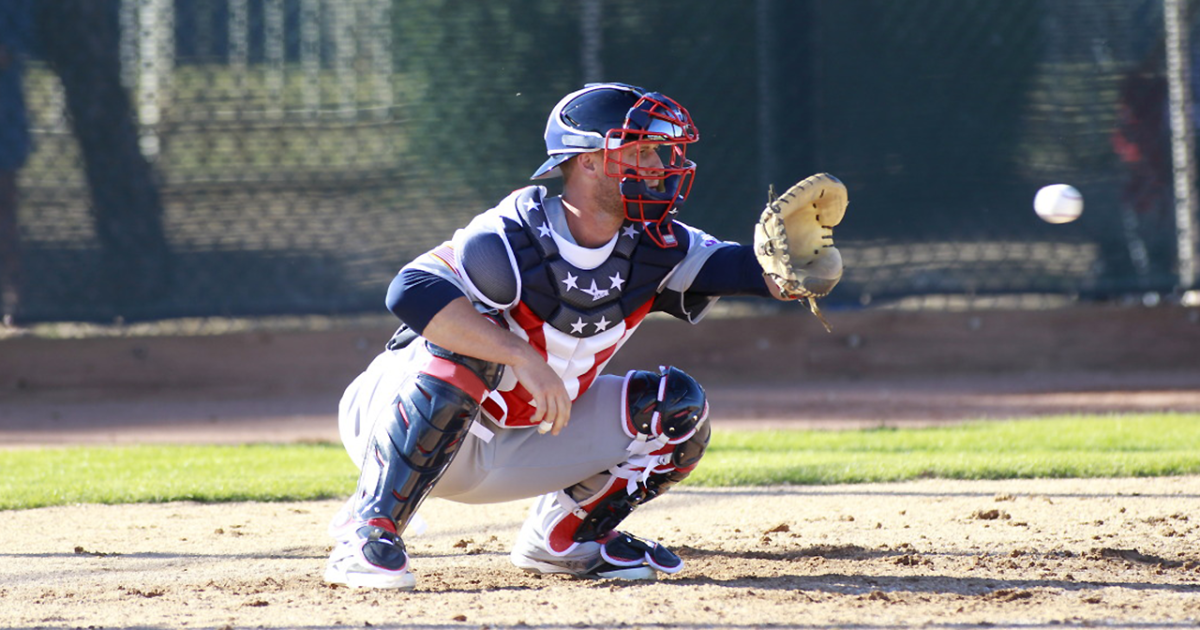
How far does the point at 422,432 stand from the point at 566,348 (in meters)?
0.45

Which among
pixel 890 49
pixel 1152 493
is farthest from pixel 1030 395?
pixel 1152 493

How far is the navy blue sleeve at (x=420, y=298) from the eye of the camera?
3.04 metres

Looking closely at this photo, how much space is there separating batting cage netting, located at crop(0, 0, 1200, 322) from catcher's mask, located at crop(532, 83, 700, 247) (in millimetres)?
4573

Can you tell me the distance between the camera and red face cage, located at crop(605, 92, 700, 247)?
10.5ft

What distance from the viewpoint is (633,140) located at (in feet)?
10.5

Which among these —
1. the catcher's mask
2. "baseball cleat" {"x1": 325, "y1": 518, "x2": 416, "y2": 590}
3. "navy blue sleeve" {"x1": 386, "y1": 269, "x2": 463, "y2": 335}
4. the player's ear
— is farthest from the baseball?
"baseball cleat" {"x1": 325, "y1": 518, "x2": 416, "y2": 590}

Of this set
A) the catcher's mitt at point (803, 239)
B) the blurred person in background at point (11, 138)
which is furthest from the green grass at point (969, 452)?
the blurred person in background at point (11, 138)

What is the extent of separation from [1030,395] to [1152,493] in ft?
9.40

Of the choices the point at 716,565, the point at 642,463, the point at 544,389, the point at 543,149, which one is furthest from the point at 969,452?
the point at 543,149

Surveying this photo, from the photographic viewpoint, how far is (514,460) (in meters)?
3.41

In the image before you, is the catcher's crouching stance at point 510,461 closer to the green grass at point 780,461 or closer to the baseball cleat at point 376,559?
the baseball cleat at point 376,559

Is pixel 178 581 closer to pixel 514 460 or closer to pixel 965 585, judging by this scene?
pixel 514 460

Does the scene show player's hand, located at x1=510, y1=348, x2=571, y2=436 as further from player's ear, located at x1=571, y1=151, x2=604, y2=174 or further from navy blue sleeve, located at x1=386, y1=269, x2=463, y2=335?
player's ear, located at x1=571, y1=151, x2=604, y2=174

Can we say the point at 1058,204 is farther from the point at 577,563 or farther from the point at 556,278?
the point at 577,563
